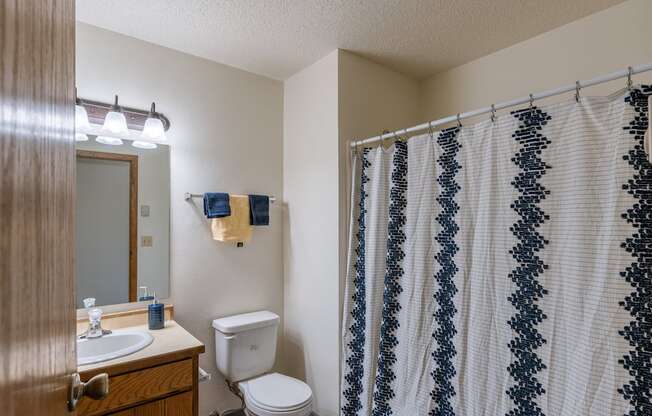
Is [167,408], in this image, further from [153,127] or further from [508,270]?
[508,270]

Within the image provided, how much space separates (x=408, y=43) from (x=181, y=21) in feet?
4.37

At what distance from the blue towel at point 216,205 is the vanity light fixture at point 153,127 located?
17.7 inches

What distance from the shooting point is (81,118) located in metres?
1.84

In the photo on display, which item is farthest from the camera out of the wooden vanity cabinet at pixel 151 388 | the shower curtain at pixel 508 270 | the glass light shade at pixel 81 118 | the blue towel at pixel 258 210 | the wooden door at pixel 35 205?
the blue towel at pixel 258 210

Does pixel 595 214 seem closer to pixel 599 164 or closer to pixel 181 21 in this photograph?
pixel 599 164

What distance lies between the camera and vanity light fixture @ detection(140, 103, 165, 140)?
2027 millimetres

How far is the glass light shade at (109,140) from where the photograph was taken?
194 cm

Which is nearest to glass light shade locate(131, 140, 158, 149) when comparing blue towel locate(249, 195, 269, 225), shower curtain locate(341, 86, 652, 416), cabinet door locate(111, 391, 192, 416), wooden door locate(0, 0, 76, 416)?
blue towel locate(249, 195, 269, 225)

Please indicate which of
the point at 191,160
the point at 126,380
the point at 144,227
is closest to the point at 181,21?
the point at 191,160

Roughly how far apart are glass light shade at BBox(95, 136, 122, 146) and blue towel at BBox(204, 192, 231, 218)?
22.2 inches

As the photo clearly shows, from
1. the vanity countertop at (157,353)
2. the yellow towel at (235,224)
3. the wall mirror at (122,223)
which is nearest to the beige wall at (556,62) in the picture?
the yellow towel at (235,224)

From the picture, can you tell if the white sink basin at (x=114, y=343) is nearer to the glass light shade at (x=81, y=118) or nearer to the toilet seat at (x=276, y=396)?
the toilet seat at (x=276, y=396)

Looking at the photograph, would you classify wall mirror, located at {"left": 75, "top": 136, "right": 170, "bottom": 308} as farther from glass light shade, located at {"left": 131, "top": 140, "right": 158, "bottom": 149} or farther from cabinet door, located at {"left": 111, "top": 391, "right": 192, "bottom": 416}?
cabinet door, located at {"left": 111, "top": 391, "right": 192, "bottom": 416}

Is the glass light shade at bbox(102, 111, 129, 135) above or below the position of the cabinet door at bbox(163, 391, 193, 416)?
above
